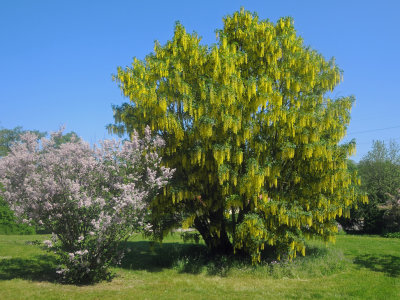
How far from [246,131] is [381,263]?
7.77m

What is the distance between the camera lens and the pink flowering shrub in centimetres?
950

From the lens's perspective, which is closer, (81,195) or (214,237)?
(81,195)

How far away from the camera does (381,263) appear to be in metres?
13.9

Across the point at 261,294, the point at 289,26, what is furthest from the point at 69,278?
the point at 289,26

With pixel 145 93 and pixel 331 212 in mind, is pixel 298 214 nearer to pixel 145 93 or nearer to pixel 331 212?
pixel 331 212

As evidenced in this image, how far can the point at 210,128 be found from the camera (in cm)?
1181

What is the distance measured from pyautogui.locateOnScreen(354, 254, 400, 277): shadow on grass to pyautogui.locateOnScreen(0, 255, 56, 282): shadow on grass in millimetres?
11304

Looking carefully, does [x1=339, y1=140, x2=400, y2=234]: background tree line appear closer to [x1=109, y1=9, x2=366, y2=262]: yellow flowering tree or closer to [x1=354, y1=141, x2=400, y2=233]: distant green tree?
[x1=354, y1=141, x2=400, y2=233]: distant green tree

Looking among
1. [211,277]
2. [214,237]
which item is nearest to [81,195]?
[211,277]

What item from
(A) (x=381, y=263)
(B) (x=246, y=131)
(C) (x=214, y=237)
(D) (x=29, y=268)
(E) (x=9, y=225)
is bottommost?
(D) (x=29, y=268)

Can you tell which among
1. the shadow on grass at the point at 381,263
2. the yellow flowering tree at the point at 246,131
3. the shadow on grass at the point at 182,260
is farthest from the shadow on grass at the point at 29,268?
the shadow on grass at the point at 381,263

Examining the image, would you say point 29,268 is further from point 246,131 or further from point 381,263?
point 381,263

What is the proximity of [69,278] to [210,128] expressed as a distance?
628cm

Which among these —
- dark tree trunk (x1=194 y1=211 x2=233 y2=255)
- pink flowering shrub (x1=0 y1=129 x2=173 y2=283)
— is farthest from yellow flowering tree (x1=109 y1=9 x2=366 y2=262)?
pink flowering shrub (x1=0 y1=129 x2=173 y2=283)
